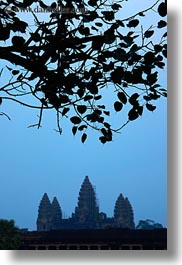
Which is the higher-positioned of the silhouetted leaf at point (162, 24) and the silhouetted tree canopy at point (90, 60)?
the silhouetted leaf at point (162, 24)

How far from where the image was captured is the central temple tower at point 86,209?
165 cm

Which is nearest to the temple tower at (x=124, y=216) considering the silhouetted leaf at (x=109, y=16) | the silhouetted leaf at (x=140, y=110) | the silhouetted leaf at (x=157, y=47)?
the silhouetted leaf at (x=140, y=110)

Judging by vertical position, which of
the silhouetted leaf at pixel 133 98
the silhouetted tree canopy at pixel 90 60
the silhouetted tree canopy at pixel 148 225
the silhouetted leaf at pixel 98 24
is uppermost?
the silhouetted leaf at pixel 98 24

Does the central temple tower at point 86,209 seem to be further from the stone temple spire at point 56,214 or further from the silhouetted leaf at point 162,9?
the silhouetted leaf at point 162,9

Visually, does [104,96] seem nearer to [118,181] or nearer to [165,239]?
[118,181]

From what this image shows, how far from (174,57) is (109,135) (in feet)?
1.16

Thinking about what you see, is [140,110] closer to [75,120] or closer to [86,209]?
[75,120]

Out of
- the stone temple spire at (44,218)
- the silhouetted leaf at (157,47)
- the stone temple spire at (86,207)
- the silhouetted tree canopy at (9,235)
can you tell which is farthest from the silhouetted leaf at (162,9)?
the silhouetted tree canopy at (9,235)

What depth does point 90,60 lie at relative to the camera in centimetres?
169

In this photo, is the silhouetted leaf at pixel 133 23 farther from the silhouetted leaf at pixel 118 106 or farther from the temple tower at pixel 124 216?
the temple tower at pixel 124 216

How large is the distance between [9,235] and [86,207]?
30 centimetres

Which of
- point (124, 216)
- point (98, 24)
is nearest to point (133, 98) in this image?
point (98, 24)

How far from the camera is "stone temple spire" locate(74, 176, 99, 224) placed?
1646mm

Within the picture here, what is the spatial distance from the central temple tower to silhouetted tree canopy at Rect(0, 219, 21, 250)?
0.72ft
